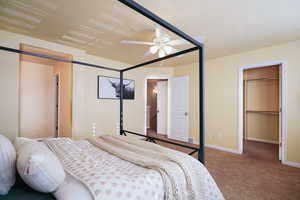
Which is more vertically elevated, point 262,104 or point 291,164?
point 262,104

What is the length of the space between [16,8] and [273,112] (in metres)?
6.17

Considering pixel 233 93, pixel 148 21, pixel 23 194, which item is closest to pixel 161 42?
pixel 148 21

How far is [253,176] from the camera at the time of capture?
2299 millimetres

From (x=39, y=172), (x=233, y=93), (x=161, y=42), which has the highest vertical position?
(x=161, y=42)

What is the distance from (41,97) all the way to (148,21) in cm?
419

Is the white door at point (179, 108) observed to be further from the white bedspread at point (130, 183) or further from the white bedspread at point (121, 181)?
the white bedspread at point (130, 183)

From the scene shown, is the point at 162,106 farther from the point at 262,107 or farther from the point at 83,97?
the point at 262,107

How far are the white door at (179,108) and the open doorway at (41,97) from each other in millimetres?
3250

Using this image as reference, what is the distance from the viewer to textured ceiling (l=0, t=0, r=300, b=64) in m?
1.75

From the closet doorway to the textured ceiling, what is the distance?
1830 millimetres

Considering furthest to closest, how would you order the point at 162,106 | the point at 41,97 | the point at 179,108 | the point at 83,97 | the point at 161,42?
the point at 162,106 → the point at 179,108 → the point at 41,97 → the point at 83,97 → the point at 161,42

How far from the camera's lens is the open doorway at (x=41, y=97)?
3.97 m

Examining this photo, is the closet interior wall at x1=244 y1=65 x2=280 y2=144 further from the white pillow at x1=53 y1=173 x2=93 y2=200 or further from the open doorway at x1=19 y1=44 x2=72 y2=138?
the open doorway at x1=19 y1=44 x2=72 y2=138

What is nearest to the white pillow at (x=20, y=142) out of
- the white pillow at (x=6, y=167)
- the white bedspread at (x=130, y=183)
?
the white pillow at (x=6, y=167)
